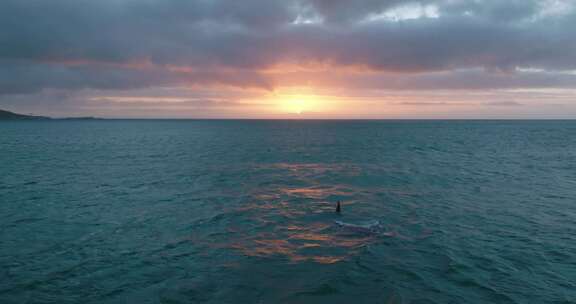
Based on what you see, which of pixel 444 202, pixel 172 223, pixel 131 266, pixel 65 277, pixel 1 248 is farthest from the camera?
pixel 444 202

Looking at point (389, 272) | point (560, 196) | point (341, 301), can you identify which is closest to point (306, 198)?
point (389, 272)

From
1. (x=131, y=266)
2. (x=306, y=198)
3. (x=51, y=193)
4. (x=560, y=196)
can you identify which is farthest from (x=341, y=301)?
(x=51, y=193)

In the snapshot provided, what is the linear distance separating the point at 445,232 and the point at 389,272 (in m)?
8.94

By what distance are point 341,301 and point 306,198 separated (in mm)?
20266

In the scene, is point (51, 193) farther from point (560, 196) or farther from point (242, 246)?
point (560, 196)

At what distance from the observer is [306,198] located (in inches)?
1417

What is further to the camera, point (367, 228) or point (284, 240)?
point (367, 228)

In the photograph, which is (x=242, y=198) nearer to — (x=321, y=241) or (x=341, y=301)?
(x=321, y=241)

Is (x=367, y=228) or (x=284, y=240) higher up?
(x=367, y=228)

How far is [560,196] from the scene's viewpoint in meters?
36.6

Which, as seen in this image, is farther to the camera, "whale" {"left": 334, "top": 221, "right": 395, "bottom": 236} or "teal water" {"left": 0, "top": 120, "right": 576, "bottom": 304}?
"whale" {"left": 334, "top": 221, "right": 395, "bottom": 236}

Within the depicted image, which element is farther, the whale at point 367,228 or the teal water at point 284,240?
the whale at point 367,228

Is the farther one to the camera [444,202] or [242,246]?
[444,202]

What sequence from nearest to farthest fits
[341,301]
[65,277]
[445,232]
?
[341,301] → [65,277] → [445,232]
